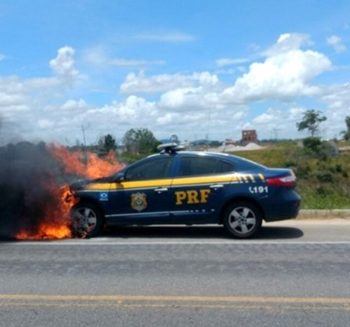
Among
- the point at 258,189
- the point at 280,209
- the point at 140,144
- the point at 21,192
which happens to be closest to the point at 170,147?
the point at 258,189

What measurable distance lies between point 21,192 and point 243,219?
390 cm

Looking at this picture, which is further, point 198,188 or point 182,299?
point 198,188

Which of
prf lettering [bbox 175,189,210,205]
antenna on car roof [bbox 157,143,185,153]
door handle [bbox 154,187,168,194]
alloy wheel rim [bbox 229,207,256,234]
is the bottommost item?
alloy wheel rim [bbox 229,207,256,234]

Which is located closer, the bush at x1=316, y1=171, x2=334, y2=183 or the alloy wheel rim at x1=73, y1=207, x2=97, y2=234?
the alloy wheel rim at x1=73, y1=207, x2=97, y2=234

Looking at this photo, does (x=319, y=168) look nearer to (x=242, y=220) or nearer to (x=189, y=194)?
(x=242, y=220)

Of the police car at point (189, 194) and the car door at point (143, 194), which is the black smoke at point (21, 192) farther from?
the car door at point (143, 194)

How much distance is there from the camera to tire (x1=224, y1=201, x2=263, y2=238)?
9586 millimetres

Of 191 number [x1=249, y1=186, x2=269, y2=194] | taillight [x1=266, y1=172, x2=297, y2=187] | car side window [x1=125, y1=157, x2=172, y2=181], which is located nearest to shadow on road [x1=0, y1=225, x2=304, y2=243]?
191 number [x1=249, y1=186, x2=269, y2=194]

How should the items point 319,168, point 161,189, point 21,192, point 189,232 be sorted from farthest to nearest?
1. point 319,168
2. point 189,232
3. point 21,192
4. point 161,189

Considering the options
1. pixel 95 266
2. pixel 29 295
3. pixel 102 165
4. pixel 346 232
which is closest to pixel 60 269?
pixel 95 266

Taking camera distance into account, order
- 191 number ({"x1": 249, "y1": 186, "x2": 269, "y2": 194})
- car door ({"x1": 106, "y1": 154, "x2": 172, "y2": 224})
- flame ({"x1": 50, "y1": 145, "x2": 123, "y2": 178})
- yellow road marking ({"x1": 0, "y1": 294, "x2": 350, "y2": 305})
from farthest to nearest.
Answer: flame ({"x1": 50, "y1": 145, "x2": 123, "y2": 178}), car door ({"x1": 106, "y1": 154, "x2": 172, "y2": 224}), 191 number ({"x1": 249, "y1": 186, "x2": 269, "y2": 194}), yellow road marking ({"x1": 0, "y1": 294, "x2": 350, "y2": 305})

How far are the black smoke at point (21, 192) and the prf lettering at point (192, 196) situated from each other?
2.18 meters

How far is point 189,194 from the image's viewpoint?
9.73 meters

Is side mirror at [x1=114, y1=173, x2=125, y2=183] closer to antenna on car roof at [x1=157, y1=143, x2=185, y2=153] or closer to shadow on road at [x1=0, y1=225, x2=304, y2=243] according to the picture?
antenna on car roof at [x1=157, y1=143, x2=185, y2=153]
